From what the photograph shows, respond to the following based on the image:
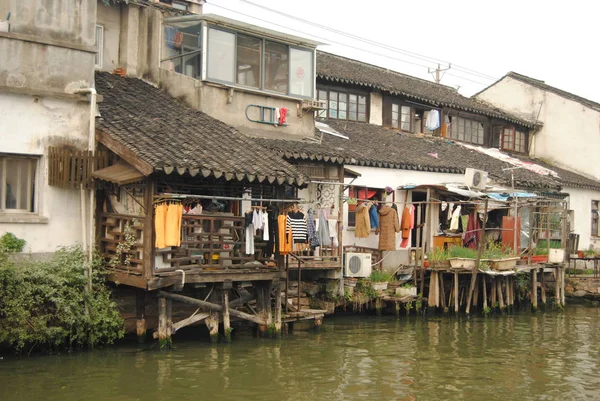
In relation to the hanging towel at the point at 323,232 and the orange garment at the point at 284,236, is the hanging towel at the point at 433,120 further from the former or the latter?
the orange garment at the point at 284,236

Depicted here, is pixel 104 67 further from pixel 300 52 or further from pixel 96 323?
pixel 96 323

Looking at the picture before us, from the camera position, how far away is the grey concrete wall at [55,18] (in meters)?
14.5

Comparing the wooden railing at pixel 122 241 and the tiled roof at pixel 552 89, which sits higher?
the tiled roof at pixel 552 89

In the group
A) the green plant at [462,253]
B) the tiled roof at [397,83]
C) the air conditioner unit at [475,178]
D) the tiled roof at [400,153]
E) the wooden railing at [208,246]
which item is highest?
the tiled roof at [397,83]

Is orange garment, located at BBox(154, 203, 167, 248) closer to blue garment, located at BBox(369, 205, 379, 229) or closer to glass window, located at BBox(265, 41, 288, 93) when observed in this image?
glass window, located at BBox(265, 41, 288, 93)

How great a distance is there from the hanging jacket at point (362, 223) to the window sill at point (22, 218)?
→ 9.07 meters

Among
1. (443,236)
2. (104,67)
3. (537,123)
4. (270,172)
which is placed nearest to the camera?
(270,172)

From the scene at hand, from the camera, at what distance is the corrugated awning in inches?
567

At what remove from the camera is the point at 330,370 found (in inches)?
567

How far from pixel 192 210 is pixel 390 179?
918cm

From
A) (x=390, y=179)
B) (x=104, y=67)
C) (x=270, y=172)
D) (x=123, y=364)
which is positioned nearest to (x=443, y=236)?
(x=390, y=179)

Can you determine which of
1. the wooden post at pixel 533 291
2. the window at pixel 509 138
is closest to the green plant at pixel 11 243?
the wooden post at pixel 533 291

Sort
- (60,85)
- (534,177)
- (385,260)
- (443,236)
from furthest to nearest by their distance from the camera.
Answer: (534,177), (443,236), (385,260), (60,85)

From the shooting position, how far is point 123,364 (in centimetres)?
1392
